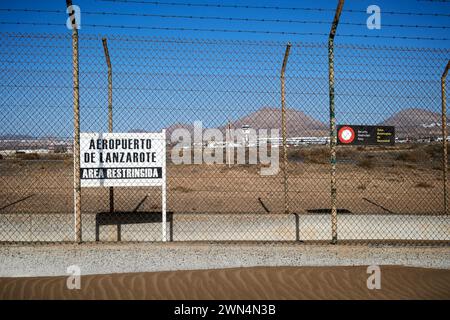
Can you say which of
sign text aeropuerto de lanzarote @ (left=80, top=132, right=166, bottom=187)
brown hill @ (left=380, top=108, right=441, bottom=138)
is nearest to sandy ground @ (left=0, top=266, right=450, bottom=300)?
sign text aeropuerto de lanzarote @ (left=80, top=132, right=166, bottom=187)

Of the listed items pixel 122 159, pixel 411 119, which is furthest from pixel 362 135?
pixel 122 159

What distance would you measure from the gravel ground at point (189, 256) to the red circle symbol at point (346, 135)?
5.09 feet

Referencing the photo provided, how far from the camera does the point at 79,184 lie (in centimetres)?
545

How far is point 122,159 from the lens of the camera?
5.73 metres

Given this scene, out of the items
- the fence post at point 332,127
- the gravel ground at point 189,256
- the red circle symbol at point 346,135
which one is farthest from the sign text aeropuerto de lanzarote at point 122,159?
the red circle symbol at point 346,135

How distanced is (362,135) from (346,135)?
0.26 meters

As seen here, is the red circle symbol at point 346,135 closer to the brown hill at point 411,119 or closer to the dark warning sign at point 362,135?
the dark warning sign at point 362,135

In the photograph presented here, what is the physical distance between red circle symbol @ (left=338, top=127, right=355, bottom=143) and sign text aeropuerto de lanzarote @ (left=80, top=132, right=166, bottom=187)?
8.66 ft

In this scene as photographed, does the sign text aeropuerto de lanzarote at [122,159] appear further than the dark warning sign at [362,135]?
No

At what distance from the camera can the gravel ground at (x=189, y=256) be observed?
515 centimetres

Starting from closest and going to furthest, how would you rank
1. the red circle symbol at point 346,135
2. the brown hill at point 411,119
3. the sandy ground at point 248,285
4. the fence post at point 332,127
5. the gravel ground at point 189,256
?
1. the sandy ground at point 248,285
2. the gravel ground at point 189,256
3. the fence post at point 332,127
4. the red circle symbol at point 346,135
5. the brown hill at point 411,119
